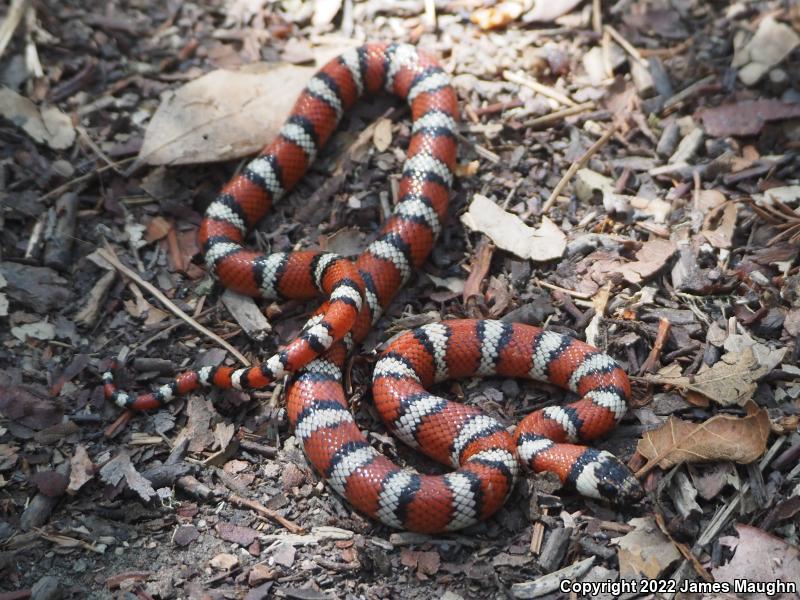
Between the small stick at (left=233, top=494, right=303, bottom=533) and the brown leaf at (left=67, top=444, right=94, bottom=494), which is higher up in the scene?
the brown leaf at (left=67, top=444, right=94, bottom=494)

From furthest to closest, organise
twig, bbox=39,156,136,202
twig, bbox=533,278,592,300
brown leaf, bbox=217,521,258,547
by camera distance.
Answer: twig, bbox=39,156,136,202
twig, bbox=533,278,592,300
brown leaf, bbox=217,521,258,547

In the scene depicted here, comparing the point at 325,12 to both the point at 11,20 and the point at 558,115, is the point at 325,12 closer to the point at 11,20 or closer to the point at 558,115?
the point at 558,115

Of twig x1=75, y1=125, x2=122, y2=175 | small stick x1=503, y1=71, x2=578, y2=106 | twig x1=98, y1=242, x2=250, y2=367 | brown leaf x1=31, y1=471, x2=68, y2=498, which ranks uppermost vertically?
small stick x1=503, y1=71, x2=578, y2=106

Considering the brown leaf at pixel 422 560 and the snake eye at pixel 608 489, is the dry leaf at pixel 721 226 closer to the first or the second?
the snake eye at pixel 608 489

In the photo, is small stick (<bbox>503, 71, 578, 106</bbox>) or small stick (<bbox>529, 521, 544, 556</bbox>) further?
small stick (<bbox>503, 71, 578, 106</bbox>)

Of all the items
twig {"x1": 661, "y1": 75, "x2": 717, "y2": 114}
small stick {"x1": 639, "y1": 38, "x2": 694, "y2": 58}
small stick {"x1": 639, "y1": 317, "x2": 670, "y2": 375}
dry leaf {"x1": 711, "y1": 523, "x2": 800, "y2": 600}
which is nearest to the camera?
dry leaf {"x1": 711, "y1": 523, "x2": 800, "y2": 600}

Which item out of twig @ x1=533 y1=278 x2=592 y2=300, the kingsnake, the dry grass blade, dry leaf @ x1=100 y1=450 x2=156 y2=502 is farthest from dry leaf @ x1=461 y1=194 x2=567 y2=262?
dry leaf @ x1=100 y1=450 x2=156 y2=502

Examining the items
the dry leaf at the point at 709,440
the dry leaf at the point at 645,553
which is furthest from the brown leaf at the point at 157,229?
the dry leaf at the point at 645,553

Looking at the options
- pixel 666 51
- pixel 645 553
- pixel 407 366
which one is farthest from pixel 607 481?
pixel 666 51

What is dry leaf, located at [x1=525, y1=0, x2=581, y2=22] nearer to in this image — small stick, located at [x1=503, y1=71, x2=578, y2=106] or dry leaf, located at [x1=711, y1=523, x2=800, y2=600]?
small stick, located at [x1=503, y1=71, x2=578, y2=106]
